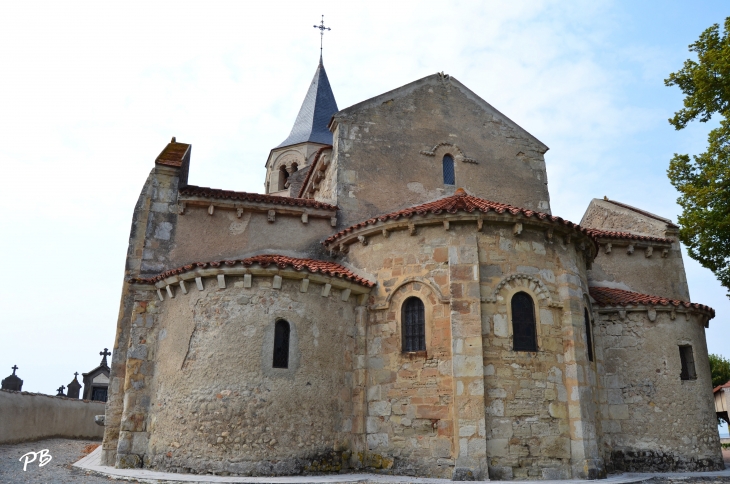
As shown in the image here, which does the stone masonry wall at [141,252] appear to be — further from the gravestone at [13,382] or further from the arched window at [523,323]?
the gravestone at [13,382]

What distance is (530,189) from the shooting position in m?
15.7

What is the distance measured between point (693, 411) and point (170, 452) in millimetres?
11073

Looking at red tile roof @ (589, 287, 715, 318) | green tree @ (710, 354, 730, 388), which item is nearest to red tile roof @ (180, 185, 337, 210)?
red tile roof @ (589, 287, 715, 318)

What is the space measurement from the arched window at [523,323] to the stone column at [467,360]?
0.82 metres

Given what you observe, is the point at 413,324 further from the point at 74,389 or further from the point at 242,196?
the point at 74,389

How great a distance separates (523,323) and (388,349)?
2.67 m

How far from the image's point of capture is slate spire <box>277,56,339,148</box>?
28.2m

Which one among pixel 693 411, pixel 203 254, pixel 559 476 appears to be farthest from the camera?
pixel 203 254

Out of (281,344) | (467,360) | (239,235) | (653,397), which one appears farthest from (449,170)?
(653,397)

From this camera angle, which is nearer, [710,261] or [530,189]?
[710,261]

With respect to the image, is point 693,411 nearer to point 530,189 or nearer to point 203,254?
point 530,189

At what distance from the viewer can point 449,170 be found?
1534 centimetres

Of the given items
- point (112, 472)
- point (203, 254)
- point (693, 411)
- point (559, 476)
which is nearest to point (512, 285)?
point (559, 476)

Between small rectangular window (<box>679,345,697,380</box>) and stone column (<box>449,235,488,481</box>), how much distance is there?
576 cm
